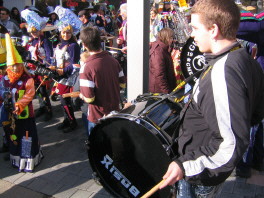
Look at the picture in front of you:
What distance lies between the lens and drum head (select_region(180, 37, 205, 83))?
2.86 m

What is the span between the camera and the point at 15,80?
340 cm

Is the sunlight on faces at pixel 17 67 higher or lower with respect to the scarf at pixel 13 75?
higher

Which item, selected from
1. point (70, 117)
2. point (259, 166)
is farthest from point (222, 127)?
point (70, 117)

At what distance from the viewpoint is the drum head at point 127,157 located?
6.61ft

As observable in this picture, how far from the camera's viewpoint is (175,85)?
411cm

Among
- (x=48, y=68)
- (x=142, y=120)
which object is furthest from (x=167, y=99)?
(x=48, y=68)

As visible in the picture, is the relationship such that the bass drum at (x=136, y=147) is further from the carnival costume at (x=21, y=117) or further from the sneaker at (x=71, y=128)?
the sneaker at (x=71, y=128)

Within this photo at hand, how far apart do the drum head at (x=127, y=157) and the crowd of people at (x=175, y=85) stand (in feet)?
0.91

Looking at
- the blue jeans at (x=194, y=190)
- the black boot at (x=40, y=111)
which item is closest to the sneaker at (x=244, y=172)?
the blue jeans at (x=194, y=190)

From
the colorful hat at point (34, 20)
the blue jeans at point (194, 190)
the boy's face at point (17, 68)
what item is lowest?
the blue jeans at point (194, 190)

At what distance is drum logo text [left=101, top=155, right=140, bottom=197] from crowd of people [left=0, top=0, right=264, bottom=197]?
0.51 meters

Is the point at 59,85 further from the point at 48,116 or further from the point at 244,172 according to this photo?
the point at 244,172

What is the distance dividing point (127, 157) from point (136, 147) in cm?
13

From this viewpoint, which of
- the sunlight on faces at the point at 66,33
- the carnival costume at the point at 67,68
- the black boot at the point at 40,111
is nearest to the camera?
the carnival costume at the point at 67,68
